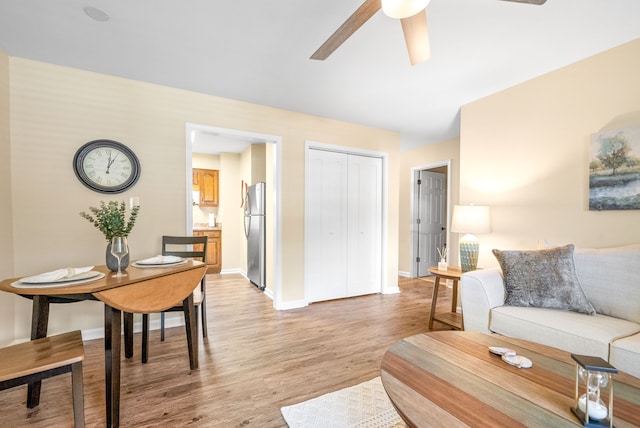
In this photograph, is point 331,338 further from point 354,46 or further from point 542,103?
point 542,103

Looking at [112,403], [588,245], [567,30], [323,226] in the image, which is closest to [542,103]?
[567,30]

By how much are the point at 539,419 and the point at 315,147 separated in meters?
3.25

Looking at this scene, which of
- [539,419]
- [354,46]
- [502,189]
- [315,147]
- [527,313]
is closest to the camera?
[539,419]

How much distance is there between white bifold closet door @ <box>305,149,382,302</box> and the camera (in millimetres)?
3648

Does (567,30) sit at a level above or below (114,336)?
above

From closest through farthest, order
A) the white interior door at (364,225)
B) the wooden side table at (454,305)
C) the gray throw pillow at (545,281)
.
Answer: the gray throw pillow at (545,281) < the wooden side table at (454,305) < the white interior door at (364,225)

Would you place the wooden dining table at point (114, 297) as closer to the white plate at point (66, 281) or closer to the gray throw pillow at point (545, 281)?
the white plate at point (66, 281)

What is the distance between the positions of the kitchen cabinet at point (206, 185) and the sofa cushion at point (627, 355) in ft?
18.8

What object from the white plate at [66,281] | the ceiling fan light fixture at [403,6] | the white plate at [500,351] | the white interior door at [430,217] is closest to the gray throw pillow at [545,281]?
the white plate at [500,351]

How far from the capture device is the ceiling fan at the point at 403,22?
120cm

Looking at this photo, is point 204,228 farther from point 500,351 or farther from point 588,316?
point 588,316

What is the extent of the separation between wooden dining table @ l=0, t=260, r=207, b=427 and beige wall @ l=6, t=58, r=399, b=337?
37.3 inches

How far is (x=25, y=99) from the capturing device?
7.69ft

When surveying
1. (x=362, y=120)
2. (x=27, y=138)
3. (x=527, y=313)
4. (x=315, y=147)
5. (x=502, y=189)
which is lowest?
(x=527, y=313)
